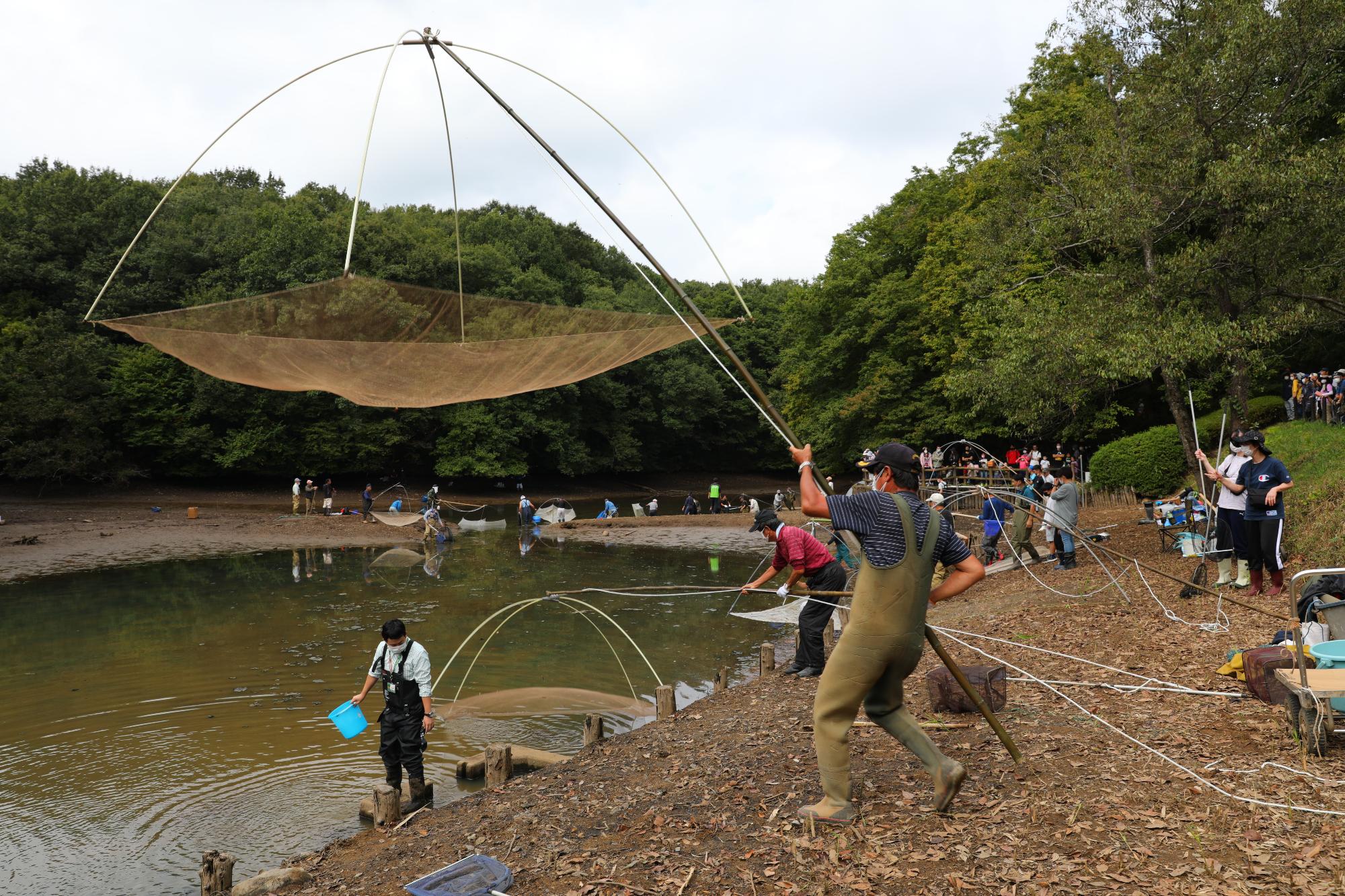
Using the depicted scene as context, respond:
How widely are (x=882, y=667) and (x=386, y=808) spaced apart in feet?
13.2

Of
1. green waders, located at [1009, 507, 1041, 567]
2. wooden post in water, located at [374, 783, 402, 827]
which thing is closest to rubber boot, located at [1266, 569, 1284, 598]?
green waders, located at [1009, 507, 1041, 567]

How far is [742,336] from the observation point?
209 ft

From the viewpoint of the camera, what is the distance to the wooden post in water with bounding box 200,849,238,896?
5223mm

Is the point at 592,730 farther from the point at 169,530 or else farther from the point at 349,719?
the point at 169,530

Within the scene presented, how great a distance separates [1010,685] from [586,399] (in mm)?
48520

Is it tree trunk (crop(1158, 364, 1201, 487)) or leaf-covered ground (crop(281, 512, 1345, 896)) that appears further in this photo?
tree trunk (crop(1158, 364, 1201, 487))

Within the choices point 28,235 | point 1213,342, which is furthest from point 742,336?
point 1213,342

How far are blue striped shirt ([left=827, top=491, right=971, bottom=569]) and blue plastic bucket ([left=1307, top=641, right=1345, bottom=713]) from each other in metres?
3.00

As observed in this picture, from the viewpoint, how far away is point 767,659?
968cm

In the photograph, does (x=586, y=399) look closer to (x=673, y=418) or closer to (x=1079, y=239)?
(x=673, y=418)

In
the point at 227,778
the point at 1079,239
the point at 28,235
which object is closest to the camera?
the point at 227,778

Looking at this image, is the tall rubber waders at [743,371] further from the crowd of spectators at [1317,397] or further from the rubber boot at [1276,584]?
the crowd of spectators at [1317,397]

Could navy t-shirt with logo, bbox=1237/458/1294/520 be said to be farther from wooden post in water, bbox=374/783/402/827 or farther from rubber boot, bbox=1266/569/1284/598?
wooden post in water, bbox=374/783/402/827

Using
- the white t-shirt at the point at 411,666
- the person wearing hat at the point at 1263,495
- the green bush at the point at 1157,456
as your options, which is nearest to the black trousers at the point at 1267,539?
the person wearing hat at the point at 1263,495
